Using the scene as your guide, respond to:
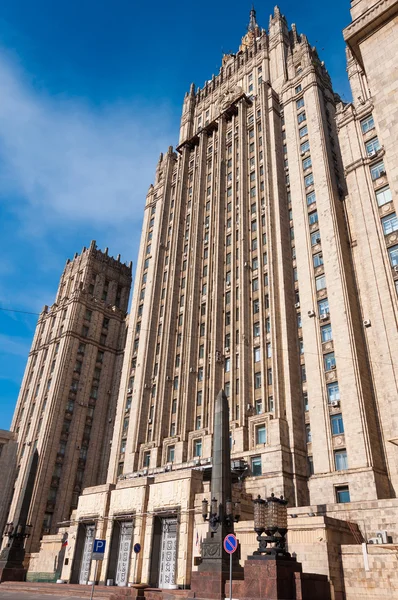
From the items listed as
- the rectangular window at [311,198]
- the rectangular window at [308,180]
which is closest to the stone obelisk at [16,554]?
the rectangular window at [311,198]

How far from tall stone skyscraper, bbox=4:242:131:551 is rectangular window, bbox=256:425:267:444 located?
30238 mm

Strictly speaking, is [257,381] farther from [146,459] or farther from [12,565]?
[12,565]

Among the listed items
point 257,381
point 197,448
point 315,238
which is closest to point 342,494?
point 257,381

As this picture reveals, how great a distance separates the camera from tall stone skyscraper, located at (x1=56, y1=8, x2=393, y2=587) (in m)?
34.6

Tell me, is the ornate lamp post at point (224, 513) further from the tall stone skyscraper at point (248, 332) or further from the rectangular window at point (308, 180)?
the rectangular window at point (308, 180)

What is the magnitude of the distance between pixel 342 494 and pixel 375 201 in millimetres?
21874

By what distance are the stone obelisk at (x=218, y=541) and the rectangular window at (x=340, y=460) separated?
1020 centimetres

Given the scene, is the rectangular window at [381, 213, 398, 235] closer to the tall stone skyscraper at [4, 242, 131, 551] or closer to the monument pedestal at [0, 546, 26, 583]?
the monument pedestal at [0, 546, 26, 583]

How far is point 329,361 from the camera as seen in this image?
37.2m

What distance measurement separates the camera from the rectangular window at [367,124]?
136 feet

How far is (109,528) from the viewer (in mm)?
38844

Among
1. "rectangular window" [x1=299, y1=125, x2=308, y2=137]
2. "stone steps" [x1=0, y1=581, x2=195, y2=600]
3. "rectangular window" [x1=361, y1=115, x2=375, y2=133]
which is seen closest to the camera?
"stone steps" [x1=0, y1=581, x2=195, y2=600]

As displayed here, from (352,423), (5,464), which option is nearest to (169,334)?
(352,423)

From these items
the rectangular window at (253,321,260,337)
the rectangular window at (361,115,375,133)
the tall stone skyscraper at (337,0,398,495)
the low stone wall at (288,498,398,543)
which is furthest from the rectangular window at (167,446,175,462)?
the rectangular window at (361,115,375,133)
